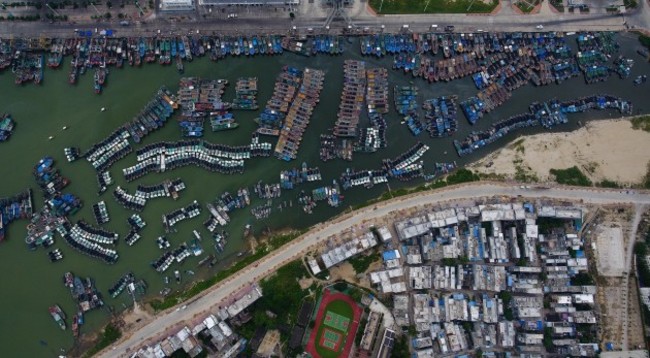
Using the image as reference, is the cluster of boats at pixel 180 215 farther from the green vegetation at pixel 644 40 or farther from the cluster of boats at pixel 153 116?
the green vegetation at pixel 644 40

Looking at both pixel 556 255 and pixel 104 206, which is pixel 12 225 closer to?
pixel 104 206

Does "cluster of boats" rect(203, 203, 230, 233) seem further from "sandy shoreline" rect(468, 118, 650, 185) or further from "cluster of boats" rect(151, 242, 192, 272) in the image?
"sandy shoreline" rect(468, 118, 650, 185)

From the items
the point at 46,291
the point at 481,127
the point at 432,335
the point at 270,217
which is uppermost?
the point at 481,127

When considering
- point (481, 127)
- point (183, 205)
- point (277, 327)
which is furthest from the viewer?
point (481, 127)

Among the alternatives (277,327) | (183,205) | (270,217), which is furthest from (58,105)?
(277,327)

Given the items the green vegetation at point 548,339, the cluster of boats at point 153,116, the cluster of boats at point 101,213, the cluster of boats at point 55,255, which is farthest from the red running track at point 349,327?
the cluster of boats at point 55,255

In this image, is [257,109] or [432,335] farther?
[257,109]
